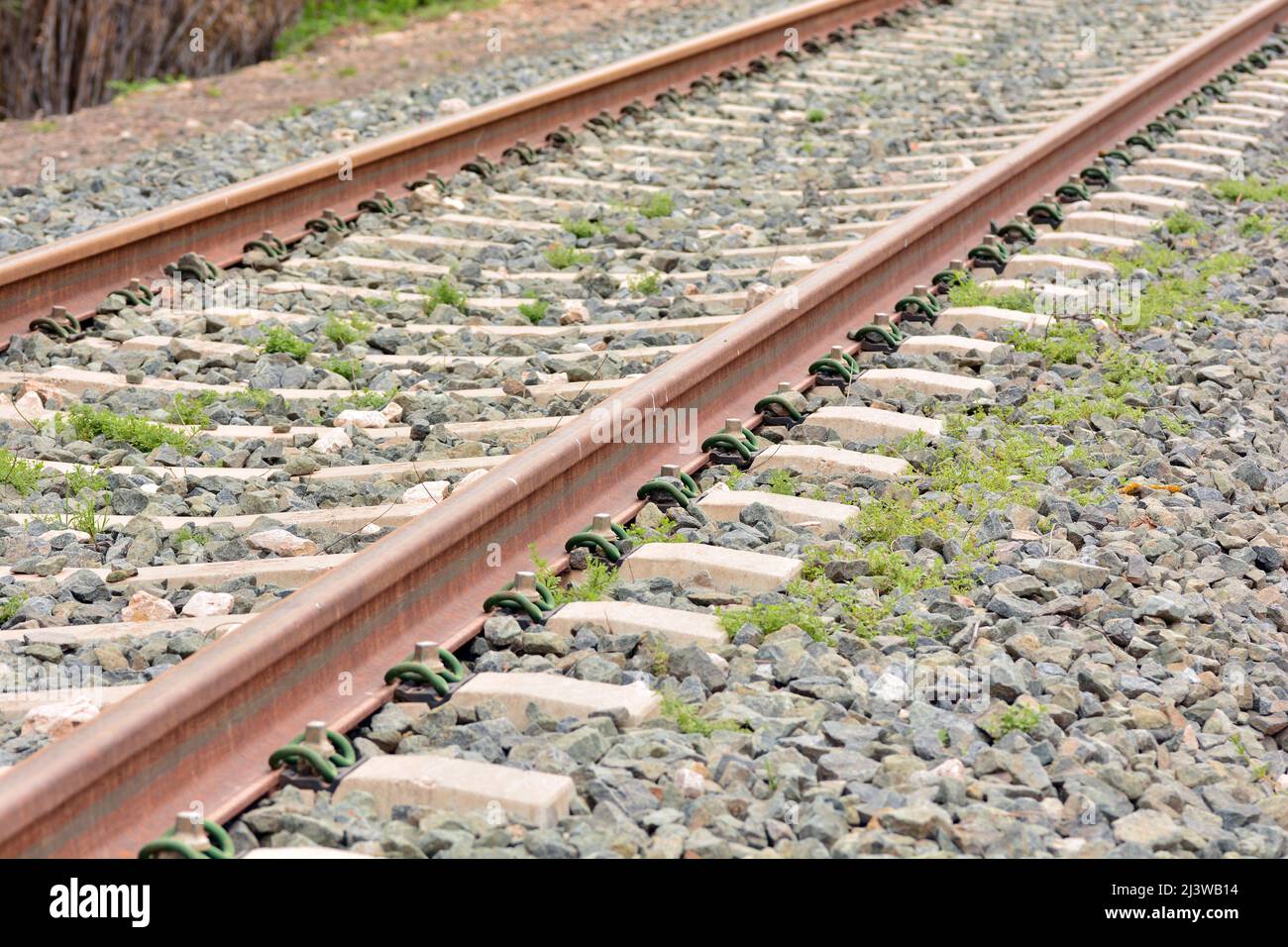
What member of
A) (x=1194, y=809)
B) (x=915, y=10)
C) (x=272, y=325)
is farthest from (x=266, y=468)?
(x=915, y=10)

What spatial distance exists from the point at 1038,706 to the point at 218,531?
218 cm

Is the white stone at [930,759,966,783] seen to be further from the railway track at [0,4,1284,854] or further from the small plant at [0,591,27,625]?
the small plant at [0,591,27,625]

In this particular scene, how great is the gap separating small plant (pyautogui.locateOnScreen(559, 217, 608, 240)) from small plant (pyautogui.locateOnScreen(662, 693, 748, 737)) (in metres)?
4.20

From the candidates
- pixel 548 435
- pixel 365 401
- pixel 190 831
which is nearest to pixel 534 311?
pixel 365 401

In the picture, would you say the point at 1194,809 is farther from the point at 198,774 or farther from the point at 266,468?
the point at 266,468

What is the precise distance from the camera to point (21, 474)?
486 cm

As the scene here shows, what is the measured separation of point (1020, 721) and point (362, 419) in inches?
99.9

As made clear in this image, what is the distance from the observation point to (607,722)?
3.46 metres

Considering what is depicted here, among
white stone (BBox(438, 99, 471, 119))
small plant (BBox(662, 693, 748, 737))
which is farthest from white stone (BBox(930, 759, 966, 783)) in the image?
white stone (BBox(438, 99, 471, 119))

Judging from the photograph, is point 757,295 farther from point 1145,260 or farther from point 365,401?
point 1145,260

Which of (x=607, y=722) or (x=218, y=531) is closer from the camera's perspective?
(x=607, y=722)

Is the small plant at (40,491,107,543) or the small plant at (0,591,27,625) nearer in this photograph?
the small plant at (0,591,27,625)

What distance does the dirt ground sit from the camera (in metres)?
10.0
